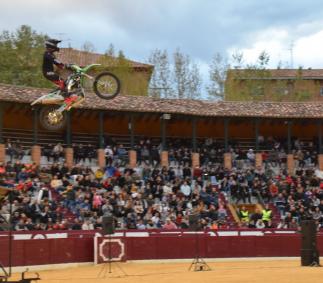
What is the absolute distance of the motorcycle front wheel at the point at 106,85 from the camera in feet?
56.7

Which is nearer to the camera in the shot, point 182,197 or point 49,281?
point 49,281

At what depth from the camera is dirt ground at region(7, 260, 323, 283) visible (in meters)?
20.4

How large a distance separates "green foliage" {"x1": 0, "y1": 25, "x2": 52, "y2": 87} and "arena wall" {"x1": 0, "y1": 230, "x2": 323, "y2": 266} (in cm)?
3073

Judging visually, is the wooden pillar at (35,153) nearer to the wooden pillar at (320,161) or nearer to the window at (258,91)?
the wooden pillar at (320,161)

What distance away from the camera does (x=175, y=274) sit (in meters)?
22.8

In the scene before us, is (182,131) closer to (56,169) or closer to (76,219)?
(56,169)

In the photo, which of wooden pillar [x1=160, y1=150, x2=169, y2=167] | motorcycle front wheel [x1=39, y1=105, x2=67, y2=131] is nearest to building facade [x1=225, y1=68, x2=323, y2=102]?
wooden pillar [x1=160, y1=150, x2=169, y2=167]

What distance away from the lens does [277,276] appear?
21.1m

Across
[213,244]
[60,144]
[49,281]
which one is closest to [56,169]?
[60,144]

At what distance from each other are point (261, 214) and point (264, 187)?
409cm

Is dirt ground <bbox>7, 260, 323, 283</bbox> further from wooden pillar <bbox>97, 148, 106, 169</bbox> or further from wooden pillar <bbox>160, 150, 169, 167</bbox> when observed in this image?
wooden pillar <bbox>160, 150, 169, 167</bbox>

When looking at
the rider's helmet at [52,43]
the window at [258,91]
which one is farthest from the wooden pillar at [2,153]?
the window at [258,91]

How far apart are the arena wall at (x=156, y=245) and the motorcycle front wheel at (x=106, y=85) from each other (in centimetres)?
904

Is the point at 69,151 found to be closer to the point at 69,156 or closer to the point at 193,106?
the point at 69,156
